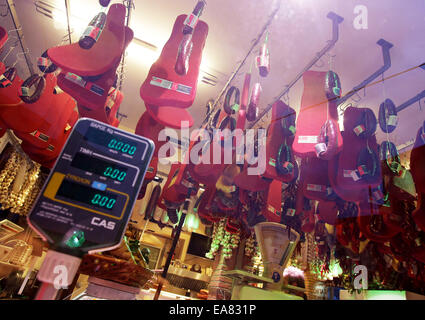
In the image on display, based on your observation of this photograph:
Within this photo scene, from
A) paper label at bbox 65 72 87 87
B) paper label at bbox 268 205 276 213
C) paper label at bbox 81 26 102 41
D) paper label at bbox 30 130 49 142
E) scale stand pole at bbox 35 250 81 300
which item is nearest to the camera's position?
scale stand pole at bbox 35 250 81 300

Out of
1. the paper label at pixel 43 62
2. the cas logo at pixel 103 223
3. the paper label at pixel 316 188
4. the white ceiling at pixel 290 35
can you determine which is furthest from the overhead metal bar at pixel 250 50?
the cas logo at pixel 103 223

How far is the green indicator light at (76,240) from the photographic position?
709 millimetres

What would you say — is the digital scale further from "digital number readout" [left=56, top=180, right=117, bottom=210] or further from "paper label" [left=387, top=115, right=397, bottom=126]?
"paper label" [left=387, top=115, right=397, bottom=126]

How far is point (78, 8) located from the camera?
3.14 m

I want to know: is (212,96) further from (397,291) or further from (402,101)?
(397,291)

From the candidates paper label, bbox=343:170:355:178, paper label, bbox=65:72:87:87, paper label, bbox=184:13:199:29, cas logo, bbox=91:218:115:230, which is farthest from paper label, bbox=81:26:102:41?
paper label, bbox=343:170:355:178

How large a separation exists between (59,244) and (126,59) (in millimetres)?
3428

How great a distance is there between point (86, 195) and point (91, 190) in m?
0.02

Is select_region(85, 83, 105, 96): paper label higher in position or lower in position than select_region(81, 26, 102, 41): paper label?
lower

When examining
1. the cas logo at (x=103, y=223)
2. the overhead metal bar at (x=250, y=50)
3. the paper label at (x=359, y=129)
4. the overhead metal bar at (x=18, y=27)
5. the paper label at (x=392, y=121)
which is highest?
the overhead metal bar at (x=250, y=50)

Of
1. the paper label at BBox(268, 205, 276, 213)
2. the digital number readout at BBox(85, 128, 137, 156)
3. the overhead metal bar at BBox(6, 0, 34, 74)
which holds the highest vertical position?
the overhead metal bar at BBox(6, 0, 34, 74)

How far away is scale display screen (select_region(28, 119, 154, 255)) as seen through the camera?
0.73m

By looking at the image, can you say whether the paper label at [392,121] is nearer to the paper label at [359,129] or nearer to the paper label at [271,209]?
the paper label at [359,129]
